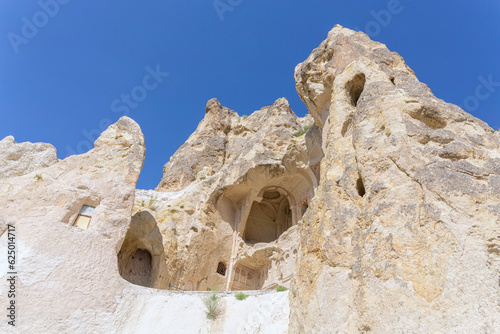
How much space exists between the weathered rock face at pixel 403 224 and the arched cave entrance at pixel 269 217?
12987 millimetres

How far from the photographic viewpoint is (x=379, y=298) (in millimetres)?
5438

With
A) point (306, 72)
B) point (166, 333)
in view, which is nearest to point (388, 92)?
point (306, 72)

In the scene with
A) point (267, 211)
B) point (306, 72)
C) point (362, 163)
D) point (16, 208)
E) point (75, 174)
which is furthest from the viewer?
point (267, 211)

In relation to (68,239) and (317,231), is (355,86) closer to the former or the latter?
(317,231)

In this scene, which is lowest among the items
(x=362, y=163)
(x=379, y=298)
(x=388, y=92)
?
(x=379, y=298)

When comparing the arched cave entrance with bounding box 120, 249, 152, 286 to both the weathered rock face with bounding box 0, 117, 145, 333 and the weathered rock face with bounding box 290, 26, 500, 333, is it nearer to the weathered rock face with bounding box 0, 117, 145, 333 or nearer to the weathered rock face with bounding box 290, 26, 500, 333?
the weathered rock face with bounding box 0, 117, 145, 333

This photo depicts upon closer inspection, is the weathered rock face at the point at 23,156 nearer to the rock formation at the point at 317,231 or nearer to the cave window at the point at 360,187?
the rock formation at the point at 317,231

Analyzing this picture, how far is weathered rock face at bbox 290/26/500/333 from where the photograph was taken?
198 inches

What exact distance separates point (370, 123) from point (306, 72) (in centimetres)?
662

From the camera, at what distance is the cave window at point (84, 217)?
11.0 meters

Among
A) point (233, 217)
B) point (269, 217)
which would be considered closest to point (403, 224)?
point (233, 217)

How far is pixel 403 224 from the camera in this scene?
238 inches

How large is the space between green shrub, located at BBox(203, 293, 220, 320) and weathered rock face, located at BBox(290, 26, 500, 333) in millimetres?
2552

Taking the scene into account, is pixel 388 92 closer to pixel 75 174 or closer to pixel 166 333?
pixel 166 333
